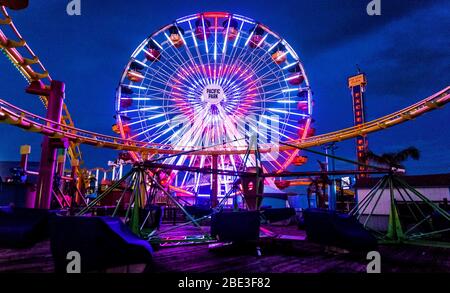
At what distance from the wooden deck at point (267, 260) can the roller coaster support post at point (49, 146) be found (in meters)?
5.33

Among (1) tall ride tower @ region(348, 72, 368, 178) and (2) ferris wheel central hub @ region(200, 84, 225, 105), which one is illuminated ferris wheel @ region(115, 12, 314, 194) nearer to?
(2) ferris wheel central hub @ region(200, 84, 225, 105)

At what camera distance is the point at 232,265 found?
15.8 feet

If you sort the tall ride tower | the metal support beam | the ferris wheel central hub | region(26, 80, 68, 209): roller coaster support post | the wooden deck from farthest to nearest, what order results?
the tall ride tower < the ferris wheel central hub < region(26, 80, 68, 209): roller coaster support post < the metal support beam < the wooden deck

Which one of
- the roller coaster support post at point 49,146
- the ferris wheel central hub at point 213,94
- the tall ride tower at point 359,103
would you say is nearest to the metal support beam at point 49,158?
the roller coaster support post at point 49,146

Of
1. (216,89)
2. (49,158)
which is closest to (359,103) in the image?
(216,89)

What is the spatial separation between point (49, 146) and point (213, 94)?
41.7 feet

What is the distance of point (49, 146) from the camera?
39.6 ft

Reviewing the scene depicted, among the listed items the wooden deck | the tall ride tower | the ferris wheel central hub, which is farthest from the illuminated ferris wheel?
the tall ride tower

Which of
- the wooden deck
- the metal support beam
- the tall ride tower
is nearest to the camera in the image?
the wooden deck

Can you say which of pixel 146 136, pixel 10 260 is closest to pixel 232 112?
pixel 146 136

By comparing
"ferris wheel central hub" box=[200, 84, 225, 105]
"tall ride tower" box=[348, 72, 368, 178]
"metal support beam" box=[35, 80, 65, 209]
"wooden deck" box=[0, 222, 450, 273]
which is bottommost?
"wooden deck" box=[0, 222, 450, 273]

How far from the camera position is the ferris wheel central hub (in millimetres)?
21688

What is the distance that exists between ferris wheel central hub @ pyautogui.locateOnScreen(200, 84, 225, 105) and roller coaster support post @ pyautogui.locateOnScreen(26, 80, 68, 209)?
36.6 feet
